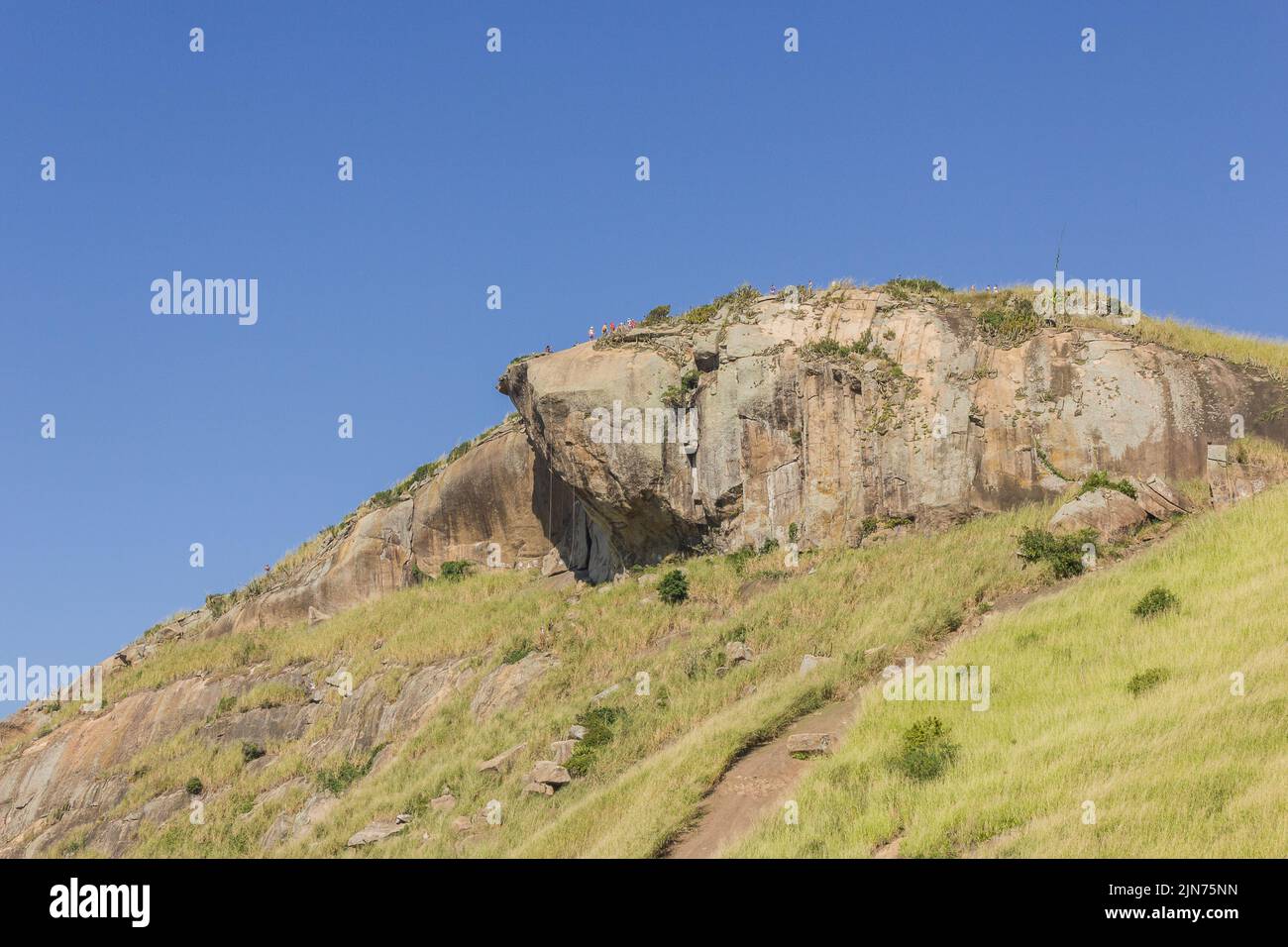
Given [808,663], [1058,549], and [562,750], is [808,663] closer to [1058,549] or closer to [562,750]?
[562,750]

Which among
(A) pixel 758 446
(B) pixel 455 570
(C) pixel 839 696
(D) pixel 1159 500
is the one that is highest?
(A) pixel 758 446

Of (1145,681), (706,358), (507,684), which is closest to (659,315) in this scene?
(706,358)

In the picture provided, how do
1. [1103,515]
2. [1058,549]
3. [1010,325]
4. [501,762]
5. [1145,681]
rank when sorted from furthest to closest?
[1010,325], [1103,515], [1058,549], [501,762], [1145,681]

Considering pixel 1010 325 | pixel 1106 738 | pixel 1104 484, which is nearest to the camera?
pixel 1106 738

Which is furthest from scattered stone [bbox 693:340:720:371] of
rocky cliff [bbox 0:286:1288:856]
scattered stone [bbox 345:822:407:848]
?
scattered stone [bbox 345:822:407:848]

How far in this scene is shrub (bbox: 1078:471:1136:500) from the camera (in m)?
41.6

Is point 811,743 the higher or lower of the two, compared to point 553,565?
lower

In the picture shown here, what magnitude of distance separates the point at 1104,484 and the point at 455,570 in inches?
1200

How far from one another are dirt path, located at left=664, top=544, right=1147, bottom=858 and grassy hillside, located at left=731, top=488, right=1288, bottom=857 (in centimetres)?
86

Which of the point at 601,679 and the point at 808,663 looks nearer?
the point at 808,663

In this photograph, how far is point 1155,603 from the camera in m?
33.3
